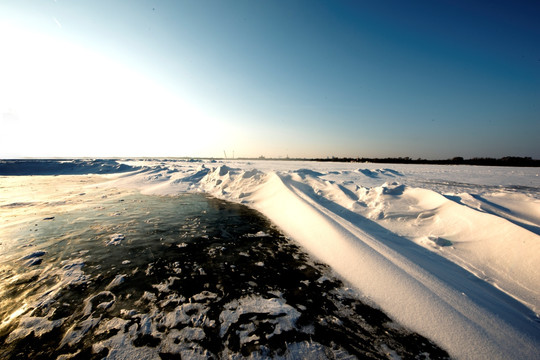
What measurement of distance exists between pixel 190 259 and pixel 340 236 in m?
→ 3.30

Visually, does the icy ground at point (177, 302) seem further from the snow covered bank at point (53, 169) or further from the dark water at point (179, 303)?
the snow covered bank at point (53, 169)

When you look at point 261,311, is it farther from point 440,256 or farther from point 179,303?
point 440,256

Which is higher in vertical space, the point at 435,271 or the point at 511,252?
the point at 511,252

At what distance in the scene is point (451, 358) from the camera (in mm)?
2066

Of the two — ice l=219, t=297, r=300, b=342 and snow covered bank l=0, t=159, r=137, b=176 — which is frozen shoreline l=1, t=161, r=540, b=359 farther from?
snow covered bank l=0, t=159, r=137, b=176

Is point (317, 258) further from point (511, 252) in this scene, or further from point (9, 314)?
point (9, 314)

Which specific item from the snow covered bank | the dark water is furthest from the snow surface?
the snow covered bank

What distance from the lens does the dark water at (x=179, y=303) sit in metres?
2.15

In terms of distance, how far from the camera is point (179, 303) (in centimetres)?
283

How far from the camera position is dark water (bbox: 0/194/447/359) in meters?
2.15

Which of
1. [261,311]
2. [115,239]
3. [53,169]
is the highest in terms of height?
[53,169]

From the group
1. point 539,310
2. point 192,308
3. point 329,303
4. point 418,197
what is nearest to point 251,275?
point 192,308

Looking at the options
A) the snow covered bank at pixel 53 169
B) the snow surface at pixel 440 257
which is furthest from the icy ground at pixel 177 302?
the snow covered bank at pixel 53 169

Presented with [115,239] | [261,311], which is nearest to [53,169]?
[115,239]
